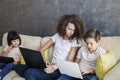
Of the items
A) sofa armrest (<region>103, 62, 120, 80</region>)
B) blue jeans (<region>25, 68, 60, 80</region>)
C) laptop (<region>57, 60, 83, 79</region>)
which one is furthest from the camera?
blue jeans (<region>25, 68, 60, 80</region>)

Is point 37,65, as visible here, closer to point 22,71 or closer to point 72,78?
point 22,71

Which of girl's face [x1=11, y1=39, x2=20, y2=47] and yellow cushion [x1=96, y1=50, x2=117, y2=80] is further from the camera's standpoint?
girl's face [x1=11, y1=39, x2=20, y2=47]

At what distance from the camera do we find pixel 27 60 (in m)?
2.68

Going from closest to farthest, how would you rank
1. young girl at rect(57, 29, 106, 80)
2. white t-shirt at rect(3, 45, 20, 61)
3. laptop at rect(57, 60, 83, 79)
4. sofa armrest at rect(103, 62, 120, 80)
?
sofa armrest at rect(103, 62, 120, 80)
laptop at rect(57, 60, 83, 79)
young girl at rect(57, 29, 106, 80)
white t-shirt at rect(3, 45, 20, 61)

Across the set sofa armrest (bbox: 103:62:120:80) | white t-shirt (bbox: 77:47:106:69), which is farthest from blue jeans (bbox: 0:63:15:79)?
sofa armrest (bbox: 103:62:120:80)

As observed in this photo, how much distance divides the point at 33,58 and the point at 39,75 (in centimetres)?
18

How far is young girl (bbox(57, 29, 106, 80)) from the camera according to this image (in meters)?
2.41

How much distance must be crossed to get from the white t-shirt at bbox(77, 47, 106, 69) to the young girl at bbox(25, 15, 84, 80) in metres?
0.13

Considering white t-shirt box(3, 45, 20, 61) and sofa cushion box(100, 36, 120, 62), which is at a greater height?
sofa cushion box(100, 36, 120, 62)

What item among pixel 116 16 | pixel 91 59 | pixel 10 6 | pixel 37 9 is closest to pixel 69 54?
pixel 91 59

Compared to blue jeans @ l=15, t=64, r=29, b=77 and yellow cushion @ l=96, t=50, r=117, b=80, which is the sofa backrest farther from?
blue jeans @ l=15, t=64, r=29, b=77

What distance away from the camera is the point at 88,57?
2.53 meters

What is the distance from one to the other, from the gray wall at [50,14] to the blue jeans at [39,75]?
2.86 feet

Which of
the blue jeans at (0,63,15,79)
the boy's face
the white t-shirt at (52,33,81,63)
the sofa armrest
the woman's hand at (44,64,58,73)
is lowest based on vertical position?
the blue jeans at (0,63,15,79)
